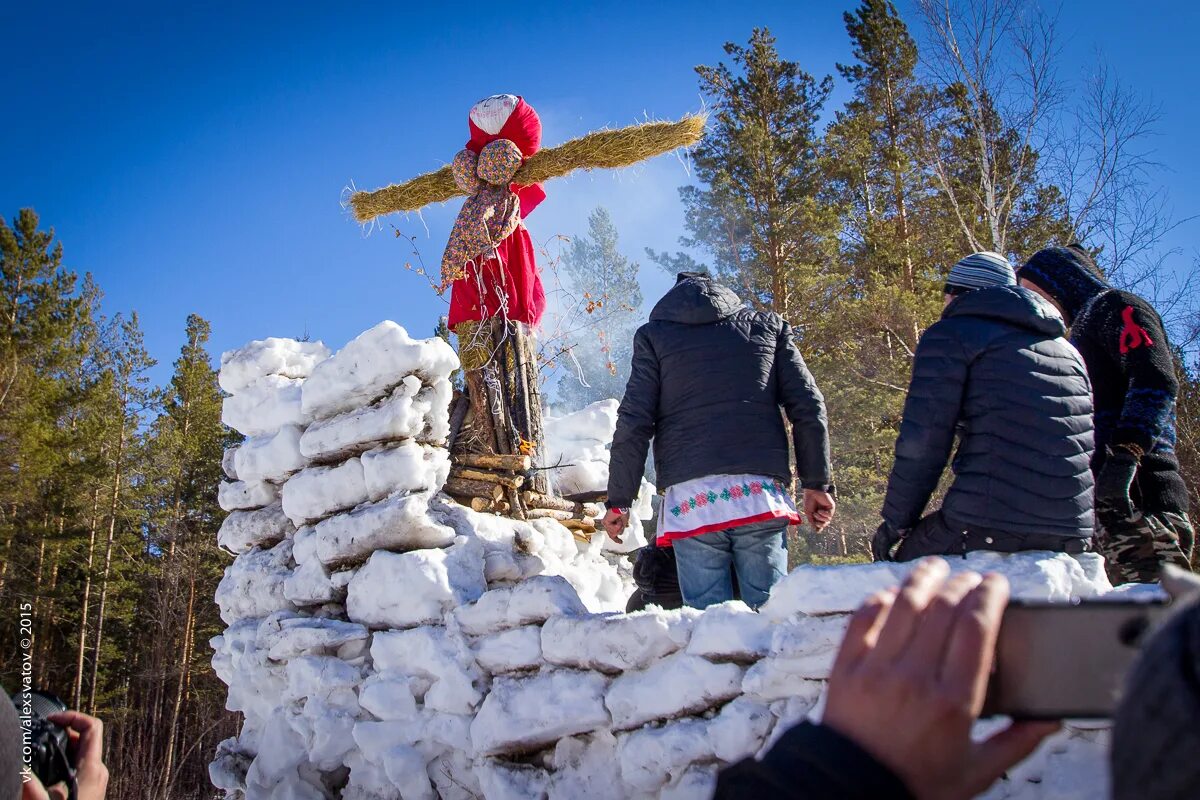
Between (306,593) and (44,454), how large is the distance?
50.2ft

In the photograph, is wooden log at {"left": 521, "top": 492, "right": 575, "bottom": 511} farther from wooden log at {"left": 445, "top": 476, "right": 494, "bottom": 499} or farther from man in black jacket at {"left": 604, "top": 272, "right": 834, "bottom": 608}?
man in black jacket at {"left": 604, "top": 272, "right": 834, "bottom": 608}

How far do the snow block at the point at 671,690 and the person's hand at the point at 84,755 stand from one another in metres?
1.59

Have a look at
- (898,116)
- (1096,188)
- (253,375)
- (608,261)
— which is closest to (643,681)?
(253,375)

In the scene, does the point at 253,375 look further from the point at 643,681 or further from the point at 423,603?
the point at 643,681

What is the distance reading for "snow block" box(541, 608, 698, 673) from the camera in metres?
2.68

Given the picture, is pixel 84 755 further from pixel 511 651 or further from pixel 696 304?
pixel 696 304

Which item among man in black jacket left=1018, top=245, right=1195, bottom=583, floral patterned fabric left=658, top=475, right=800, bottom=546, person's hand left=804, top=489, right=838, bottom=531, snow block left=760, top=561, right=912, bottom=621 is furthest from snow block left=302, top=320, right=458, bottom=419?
man in black jacket left=1018, top=245, right=1195, bottom=583

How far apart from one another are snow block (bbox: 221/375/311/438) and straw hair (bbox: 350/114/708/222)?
183 centimetres

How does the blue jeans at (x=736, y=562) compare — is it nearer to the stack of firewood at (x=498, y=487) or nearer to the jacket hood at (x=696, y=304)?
the jacket hood at (x=696, y=304)

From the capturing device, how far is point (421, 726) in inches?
125

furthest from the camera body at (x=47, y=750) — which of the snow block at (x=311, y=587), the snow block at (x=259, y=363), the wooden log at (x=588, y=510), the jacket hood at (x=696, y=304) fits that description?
the wooden log at (x=588, y=510)

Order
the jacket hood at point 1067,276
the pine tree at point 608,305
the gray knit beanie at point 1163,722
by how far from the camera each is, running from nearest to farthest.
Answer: the gray knit beanie at point 1163,722
the jacket hood at point 1067,276
the pine tree at point 608,305

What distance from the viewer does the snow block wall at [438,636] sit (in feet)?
7.89

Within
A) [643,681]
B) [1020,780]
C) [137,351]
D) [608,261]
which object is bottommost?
[1020,780]
